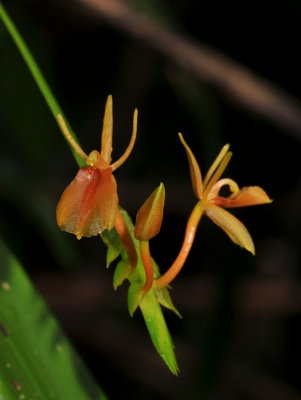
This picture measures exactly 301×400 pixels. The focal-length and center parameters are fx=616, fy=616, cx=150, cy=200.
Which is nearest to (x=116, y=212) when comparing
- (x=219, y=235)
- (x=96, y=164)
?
(x=96, y=164)

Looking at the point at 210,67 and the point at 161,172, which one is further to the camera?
the point at 161,172

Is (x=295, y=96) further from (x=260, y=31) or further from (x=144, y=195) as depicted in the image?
(x=144, y=195)

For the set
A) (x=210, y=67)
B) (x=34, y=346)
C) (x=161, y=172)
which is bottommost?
(x=34, y=346)

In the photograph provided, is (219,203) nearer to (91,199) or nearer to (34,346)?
(91,199)

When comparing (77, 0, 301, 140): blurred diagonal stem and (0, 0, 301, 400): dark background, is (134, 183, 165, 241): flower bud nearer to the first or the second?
(77, 0, 301, 140): blurred diagonal stem

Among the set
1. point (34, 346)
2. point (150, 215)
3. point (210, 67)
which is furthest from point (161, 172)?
point (150, 215)

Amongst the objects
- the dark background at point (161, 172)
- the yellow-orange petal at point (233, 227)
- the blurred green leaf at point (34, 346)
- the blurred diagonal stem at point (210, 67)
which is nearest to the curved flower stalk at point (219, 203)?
the yellow-orange petal at point (233, 227)

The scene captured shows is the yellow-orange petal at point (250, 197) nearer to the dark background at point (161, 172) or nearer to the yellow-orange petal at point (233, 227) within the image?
the yellow-orange petal at point (233, 227)

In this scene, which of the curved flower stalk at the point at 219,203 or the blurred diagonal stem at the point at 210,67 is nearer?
the curved flower stalk at the point at 219,203
